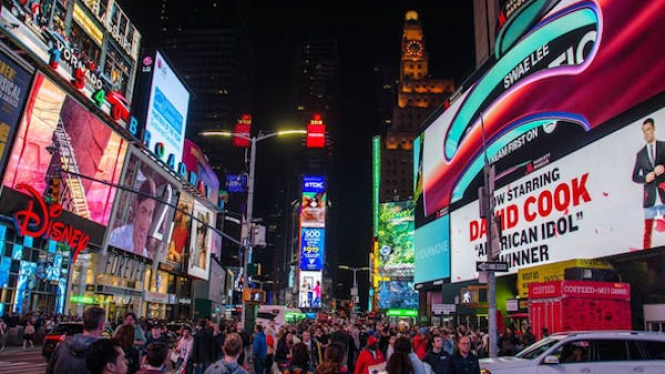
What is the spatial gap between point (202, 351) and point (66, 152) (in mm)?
30258

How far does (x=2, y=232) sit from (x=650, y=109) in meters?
38.6

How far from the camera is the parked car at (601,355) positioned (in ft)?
36.0

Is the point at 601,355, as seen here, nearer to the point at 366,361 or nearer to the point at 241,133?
the point at 366,361

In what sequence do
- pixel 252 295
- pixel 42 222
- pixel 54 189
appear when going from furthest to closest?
pixel 42 222, pixel 54 189, pixel 252 295

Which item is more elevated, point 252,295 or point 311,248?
point 311,248

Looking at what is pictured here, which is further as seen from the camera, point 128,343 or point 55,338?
point 55,338

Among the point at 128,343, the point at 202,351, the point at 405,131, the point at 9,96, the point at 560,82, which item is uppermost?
the point at 405,131

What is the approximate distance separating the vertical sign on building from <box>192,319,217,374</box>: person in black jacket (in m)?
97.9

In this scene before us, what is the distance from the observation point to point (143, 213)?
54094mm

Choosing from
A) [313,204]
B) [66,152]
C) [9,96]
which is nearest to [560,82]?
[9,96]

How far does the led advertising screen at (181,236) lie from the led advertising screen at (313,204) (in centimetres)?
4185

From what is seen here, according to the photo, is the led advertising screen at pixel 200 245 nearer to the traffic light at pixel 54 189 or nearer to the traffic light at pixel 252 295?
the traffic light at pixel 54 189

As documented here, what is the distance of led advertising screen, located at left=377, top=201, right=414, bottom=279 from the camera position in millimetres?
90125

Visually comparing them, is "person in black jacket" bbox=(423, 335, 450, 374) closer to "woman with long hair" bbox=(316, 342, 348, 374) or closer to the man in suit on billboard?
"woman with long hair" bbox=(316, 342, 348, 374)
